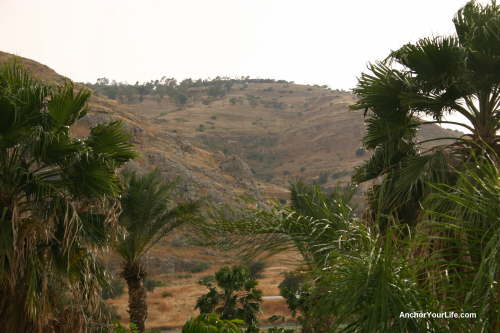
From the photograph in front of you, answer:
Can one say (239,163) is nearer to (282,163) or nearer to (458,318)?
(282,163)

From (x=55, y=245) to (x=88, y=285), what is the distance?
0.74 meters

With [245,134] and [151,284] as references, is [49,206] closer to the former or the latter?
[151,284]

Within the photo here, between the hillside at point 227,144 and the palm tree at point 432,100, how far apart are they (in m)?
3.00

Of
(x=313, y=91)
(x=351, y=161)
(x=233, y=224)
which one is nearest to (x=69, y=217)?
(x=233, y=224)

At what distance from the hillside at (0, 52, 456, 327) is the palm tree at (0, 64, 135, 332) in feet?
12.6

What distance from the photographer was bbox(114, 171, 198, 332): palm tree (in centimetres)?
1553

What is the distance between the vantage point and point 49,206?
7.36m

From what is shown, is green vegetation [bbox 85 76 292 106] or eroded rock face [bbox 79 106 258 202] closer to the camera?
eroded rock face [bbox 79 106 258 202]

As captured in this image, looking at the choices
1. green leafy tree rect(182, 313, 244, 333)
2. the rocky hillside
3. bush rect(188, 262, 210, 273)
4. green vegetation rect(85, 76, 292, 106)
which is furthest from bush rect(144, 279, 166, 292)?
green vegetation rect(85, 76, 292, 106)

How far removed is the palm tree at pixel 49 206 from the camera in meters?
7.11

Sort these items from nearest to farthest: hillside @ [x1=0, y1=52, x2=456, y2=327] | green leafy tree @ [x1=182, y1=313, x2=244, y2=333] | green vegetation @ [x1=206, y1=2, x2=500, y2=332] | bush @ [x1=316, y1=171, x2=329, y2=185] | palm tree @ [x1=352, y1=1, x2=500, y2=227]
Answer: green vegetation @ [x1=206, y1=2, x2=500, y2=332]
green leafy tree @ [x1=182, y1=313, x2=244, y2=333]
palm tree @ [x1=352, y1=1, x2=500, y2=227]
hillside @ [x1=0, y1=52, x2=456, y2=327]
bush @ [x1=316, y1=171, x2=329, y2=185]

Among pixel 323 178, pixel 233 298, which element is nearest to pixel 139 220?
pixel 233 298

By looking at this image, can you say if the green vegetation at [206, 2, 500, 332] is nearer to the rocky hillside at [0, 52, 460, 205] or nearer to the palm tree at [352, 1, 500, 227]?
the palm tree at [352, 1, 500, 227]

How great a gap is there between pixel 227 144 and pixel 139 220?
85637 mm
